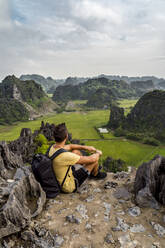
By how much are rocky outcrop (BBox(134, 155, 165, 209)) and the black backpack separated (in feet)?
13.7

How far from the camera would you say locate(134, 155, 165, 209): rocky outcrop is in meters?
7.81

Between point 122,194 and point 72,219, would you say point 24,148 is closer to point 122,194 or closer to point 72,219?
point 122,194

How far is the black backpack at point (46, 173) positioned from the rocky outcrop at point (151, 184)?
4.18 m

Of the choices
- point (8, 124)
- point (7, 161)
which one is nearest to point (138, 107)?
point (8, 124)

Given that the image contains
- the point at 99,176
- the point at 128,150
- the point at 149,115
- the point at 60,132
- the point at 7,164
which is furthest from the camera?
the point at 149,115

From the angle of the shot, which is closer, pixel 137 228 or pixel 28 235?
pixel 28 235

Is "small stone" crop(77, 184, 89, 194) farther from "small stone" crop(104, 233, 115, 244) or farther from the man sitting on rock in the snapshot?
"small stone" crop(104, 233, 115, 244)

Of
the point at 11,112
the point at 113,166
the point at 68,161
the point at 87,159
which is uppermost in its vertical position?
the point at 68,161

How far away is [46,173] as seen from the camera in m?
7.78

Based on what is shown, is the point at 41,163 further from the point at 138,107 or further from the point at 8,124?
the point at 8,124

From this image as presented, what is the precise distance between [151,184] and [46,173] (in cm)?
547

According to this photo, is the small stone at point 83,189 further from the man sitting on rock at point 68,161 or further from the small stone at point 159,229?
the small stone at point 159,229

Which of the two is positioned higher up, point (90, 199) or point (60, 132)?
point (60, 132)

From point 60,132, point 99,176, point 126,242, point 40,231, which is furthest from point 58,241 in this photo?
point 99,176
